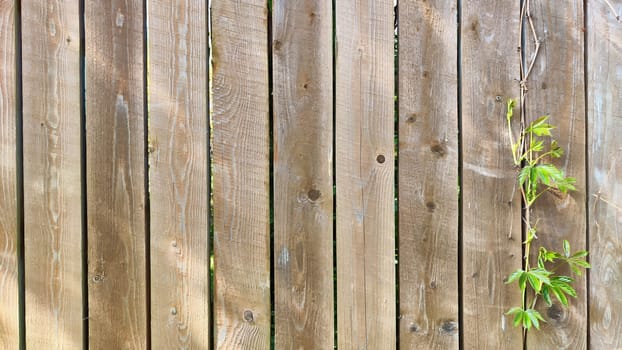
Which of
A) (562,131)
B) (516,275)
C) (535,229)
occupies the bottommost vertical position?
(516,275)

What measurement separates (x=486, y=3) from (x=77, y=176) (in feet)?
5.07

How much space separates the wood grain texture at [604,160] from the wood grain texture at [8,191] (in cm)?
201

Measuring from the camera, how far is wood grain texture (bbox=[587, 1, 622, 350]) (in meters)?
1.68

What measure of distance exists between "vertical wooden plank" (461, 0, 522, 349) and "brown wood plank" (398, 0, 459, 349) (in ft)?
0.17

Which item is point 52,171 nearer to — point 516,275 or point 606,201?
point 516,275

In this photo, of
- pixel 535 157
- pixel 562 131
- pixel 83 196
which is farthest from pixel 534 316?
pixel 83 196

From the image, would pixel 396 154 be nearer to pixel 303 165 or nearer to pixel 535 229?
pixel 303 165

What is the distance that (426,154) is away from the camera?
1.66 metres

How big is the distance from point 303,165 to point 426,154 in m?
0.43

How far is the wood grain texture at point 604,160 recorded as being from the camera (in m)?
1.68

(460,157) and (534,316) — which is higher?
(460,157)

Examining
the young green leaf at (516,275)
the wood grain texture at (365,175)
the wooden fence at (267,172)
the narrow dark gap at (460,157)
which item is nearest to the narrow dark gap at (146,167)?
the wooden fence at (267,172)

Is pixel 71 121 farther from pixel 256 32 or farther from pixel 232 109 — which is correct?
pixel 256 32

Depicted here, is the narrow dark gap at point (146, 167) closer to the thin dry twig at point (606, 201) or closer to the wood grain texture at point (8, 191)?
the wood grain texture at point (8, 191)
